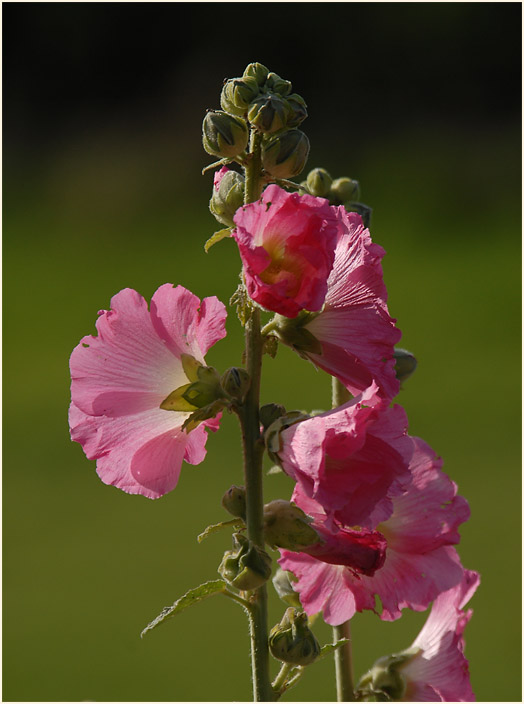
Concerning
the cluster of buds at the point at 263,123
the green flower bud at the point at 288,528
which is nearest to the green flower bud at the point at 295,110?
the cluster of buds at the point at 263,123

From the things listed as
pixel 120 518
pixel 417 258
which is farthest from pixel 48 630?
pixel 417 258

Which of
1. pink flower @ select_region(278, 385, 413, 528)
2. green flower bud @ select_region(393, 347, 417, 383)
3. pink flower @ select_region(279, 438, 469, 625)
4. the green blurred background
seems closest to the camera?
pink flower @ select_region(278, 385, 413, 528)

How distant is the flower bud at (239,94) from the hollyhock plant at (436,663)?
337 millimetres

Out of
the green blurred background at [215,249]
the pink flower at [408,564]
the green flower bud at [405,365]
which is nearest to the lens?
the pink flower at [408,564]

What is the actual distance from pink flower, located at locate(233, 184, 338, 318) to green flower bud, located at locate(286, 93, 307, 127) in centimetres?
6

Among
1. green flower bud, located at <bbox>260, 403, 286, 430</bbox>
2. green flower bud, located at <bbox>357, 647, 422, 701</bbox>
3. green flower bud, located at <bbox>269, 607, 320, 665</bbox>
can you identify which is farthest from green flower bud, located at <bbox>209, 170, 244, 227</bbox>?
green flower bud, located at <bbox>357, 647, 422, 701</bbox>

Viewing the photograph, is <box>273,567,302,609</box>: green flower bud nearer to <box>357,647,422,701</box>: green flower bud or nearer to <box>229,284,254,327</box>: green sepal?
<box>357,647,422,701</box>: green flower bud

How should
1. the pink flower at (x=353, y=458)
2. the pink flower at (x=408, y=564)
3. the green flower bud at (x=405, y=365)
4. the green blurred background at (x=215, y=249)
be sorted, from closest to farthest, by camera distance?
1. the pink flower at (x=353, y=458)
2. the pink flower at (x=408, y=564)
3. the green flower bud at (x=405, y=365)
4. the green blurred background at (x=215, y=249)

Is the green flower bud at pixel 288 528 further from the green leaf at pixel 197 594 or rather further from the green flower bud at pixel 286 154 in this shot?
the green flower bud at pixel 286 154

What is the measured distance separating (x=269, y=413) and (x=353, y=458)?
5 cm

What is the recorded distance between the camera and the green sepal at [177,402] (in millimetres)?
559

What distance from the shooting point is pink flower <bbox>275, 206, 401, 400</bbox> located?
53 cm

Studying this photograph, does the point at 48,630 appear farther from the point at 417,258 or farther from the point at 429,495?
the point at 417,258

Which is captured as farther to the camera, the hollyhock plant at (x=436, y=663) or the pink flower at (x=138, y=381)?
the hollyhock plant at (x=436, y=663)
